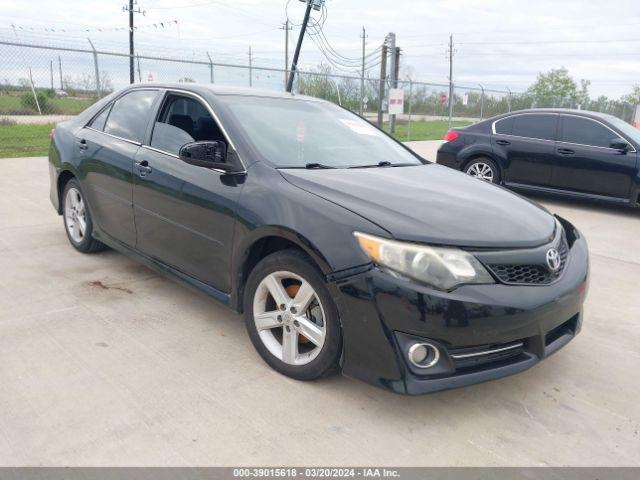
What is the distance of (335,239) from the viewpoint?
257 centimetres

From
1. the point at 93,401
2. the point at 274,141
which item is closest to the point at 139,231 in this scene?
the point at 274,141

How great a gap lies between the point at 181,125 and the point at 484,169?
6088 mm

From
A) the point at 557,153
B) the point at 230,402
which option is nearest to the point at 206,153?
Answer: the point at 230,402

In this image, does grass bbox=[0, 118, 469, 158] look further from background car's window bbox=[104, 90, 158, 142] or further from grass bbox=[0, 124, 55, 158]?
background car's window bbox=[104, 90, 158, 142]

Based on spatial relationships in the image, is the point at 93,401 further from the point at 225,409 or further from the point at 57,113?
the point at 57,113

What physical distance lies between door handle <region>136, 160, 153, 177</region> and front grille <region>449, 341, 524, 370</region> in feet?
7.72

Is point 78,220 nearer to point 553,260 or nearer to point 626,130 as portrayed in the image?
point 553,260

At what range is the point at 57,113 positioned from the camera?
17.1 meters

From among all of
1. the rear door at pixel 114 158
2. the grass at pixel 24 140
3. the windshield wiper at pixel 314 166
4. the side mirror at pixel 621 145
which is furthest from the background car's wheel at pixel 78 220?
the grass at pixel 24 140

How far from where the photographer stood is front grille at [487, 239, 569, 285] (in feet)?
8.30

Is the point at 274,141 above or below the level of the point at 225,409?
above

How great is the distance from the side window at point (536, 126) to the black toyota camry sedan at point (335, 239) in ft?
15.8

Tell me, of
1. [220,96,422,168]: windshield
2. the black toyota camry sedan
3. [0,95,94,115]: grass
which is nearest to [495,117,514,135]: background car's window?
[220,96,422,168]: windshield

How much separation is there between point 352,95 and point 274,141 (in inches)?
775
